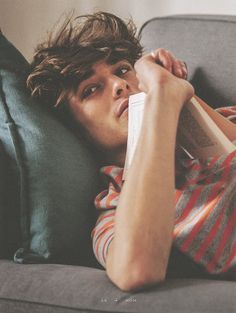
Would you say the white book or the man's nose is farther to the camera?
the man's nose

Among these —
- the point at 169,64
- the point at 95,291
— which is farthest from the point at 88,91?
the point at 95,291

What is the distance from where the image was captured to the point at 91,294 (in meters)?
0.96

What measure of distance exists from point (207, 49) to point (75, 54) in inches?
13.7

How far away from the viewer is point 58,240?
1176mm

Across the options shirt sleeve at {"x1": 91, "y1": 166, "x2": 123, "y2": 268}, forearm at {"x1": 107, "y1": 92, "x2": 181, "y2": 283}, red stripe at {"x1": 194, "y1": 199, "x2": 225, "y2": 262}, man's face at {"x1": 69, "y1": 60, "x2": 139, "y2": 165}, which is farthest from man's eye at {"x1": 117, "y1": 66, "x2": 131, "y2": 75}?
red stripe at {"x1": 194, "y1": 199, "x2": 225, "y2": 262}

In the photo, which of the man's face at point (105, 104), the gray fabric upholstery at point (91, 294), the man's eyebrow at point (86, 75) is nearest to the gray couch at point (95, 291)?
the gray fabric upholstery at point (91, 294)

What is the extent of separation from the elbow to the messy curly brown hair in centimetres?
52

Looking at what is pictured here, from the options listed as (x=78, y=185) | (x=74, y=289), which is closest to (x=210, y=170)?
(x=78, y=185)

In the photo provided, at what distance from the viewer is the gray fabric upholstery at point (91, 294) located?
2.90 feet

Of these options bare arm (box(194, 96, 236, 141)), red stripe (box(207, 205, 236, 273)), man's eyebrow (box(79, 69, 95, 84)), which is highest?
man's eyebrow (box(79, 69, 95, 84))

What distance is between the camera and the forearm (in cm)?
98

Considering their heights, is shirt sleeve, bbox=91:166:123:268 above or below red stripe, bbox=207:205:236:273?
below

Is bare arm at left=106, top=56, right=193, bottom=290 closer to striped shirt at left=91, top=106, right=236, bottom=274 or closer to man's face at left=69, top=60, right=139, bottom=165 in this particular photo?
striped shirt at left=91, top=106, right=236, bottom=274

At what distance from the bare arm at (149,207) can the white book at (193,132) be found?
0.06m
